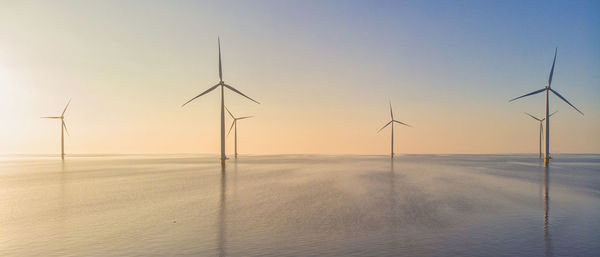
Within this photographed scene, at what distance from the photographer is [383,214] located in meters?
21.3

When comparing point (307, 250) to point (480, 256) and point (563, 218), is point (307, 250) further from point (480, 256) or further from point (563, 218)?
point (563, 218)

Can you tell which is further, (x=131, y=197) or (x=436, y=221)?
(x=131, y=197)

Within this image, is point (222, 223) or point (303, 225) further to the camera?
point (222, 223)

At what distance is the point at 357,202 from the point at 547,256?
47.1 ft

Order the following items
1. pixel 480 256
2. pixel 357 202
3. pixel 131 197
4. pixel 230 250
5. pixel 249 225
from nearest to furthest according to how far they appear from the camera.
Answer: pixel 480 256 < pixel 230 250 < pixel 249 225 < pixel 357 202 < pixel 131 197

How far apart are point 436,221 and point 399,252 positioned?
A: 693cm

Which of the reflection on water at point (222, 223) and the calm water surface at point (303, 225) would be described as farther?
the reflection on water at point (222, 223)

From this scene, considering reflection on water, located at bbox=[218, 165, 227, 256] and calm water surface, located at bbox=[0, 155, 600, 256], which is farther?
reflection on water, located at bbox=[218, 165, 227, 256]

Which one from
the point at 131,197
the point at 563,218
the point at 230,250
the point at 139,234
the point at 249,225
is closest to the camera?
the point at 230,250

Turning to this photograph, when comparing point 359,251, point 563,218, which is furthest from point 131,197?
point 563,218

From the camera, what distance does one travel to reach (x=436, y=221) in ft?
63.1

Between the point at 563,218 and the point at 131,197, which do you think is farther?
the point at 131,197

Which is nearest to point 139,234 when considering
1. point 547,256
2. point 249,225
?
point 249,225

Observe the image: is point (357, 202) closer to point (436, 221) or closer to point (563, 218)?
point (436, 221)
